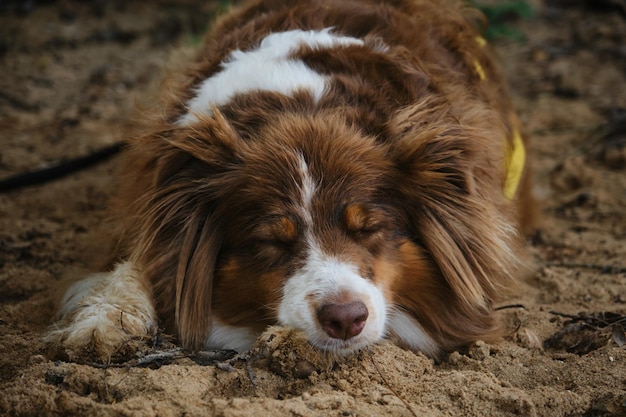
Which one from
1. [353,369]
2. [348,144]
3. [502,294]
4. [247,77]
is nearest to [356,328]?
[353,369]

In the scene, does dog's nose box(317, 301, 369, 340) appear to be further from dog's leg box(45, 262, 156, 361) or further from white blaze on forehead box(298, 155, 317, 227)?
dog's leg box(45, 262, 156, 361)

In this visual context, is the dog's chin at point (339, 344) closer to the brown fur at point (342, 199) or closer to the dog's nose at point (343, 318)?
the dog's nose at point (343, 318)

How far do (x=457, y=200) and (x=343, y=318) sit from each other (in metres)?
0.89

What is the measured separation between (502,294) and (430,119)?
3.24ft

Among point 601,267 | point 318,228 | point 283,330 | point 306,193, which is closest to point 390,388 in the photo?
point 283,330

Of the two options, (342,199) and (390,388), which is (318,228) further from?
(390,388)

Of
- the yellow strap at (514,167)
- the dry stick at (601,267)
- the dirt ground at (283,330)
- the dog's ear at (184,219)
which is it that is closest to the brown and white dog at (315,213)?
the dog's ear at (184,219)

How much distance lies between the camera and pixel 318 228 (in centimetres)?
329

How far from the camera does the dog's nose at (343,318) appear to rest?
304cm

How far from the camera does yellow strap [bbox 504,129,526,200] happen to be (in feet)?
13.6

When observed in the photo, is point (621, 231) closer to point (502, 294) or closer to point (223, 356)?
point (502, 294)

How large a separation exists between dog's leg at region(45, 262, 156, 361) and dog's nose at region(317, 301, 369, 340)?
2.93 ft

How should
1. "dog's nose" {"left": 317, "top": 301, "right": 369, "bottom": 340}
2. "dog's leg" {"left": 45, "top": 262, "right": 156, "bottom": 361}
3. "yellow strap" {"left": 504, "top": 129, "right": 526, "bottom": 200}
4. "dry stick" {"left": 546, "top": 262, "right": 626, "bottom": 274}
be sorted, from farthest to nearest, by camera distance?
"dry stick" {"left": 546, "top": 262, "right": 626, "bottom": 274} → "yellow strap" {"left": 504, "top": 129, "right": 526, "bottom": 200} → "dog's leg" {"left": 45, "top": 262, "right": 156, "bottom": 361} → "dog's nose" {"left": 317, "top": 301, "right": 369, "bottom": 340}

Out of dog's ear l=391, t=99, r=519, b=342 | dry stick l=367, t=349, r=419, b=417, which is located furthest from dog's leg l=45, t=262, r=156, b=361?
dog's ear l=391, t=99, r=519, b=342
